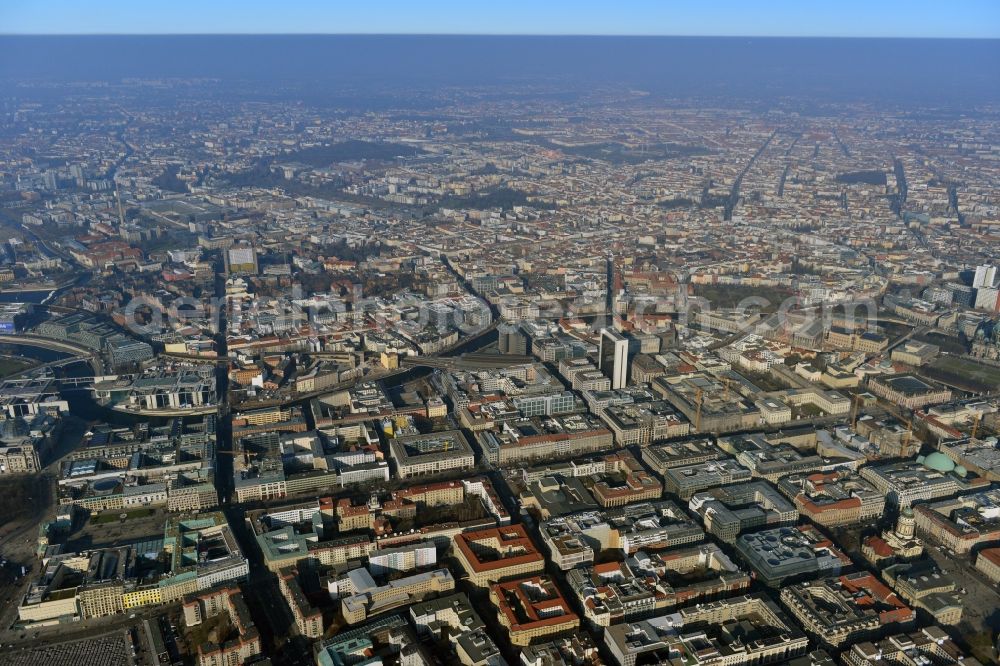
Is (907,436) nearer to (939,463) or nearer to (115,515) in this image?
(939,463)

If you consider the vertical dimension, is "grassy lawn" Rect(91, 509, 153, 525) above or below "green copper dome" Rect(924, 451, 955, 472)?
below

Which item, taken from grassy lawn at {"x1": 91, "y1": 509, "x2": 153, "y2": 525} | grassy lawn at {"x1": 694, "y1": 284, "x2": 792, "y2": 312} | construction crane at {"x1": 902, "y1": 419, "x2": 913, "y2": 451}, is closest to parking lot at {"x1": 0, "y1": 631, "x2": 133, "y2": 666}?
grassy lawn at {"x1": 91, "y1": 509, "x2": 153, "y2": 525}

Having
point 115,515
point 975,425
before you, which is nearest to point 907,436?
point 975,425

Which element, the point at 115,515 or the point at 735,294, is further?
the point at 735,294

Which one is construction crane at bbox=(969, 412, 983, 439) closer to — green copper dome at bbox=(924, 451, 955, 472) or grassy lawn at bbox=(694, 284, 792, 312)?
green copper dome at bbox=(924, 451, 955, 472)

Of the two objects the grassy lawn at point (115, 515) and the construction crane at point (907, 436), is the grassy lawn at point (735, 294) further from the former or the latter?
the grassy lawn at point (115, 515)

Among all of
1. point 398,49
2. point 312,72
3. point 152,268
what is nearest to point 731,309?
point 152,268

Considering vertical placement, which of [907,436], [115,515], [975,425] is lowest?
[115,515]

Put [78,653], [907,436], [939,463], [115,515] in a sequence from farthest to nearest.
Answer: [907,436] < [939,463] < [115,515] < [78,653]

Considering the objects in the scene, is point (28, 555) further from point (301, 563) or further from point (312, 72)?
point (312, 72)

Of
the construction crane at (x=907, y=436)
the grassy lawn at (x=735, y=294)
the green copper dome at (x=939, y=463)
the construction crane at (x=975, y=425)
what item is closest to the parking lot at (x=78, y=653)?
the green copper dome at (x=939, y=463)

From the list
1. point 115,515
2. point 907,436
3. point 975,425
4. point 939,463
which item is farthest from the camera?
point 975,425
